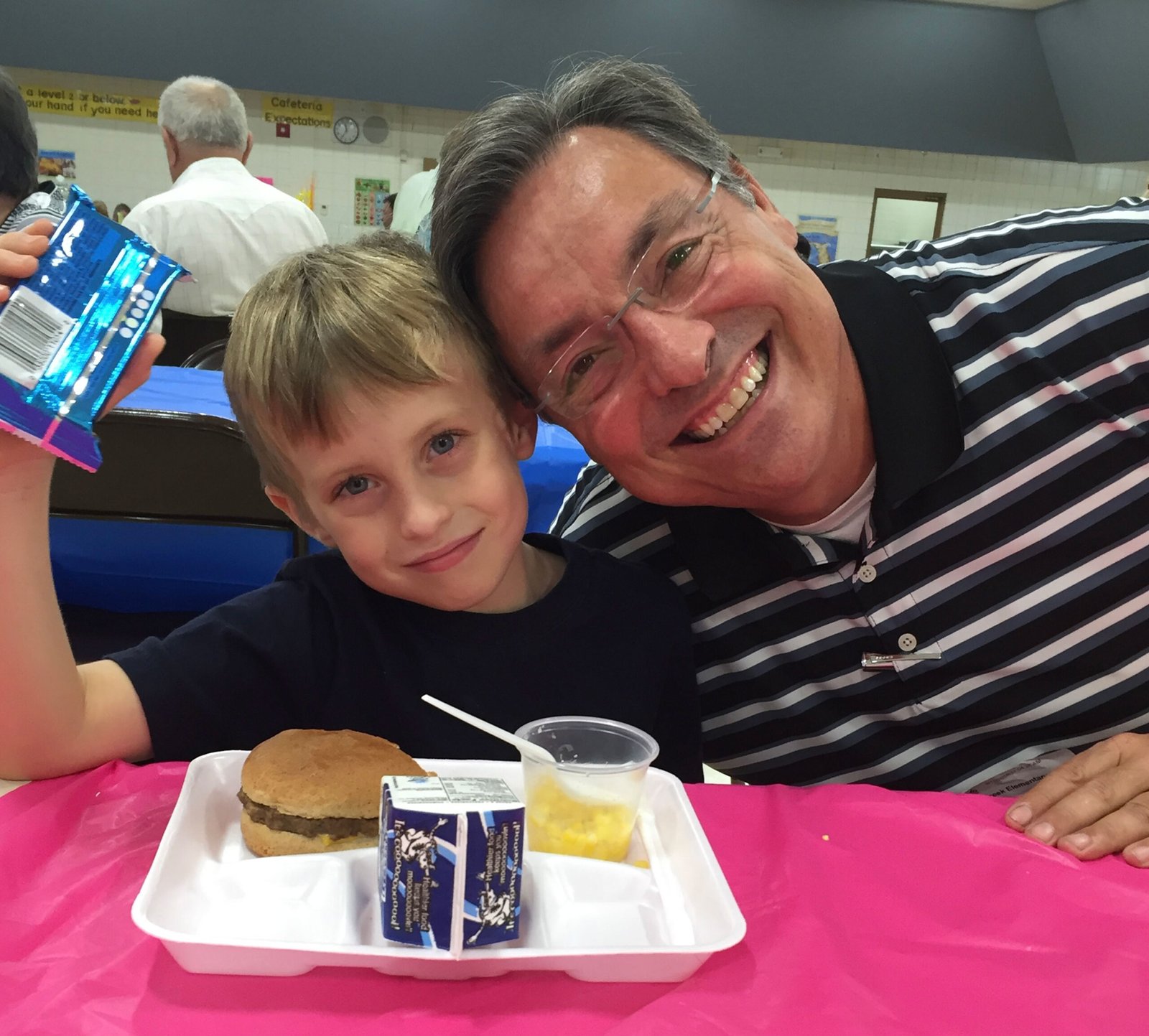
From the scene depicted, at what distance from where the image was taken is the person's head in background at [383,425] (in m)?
1.16

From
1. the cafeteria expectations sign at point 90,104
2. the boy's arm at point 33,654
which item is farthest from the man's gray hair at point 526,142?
the cafeteria expectations sign at point 90,104

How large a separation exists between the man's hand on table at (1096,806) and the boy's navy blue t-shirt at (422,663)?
502 mm

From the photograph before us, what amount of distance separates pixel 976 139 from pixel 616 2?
2671 millimetres

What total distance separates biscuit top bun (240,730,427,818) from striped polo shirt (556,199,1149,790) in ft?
2.08

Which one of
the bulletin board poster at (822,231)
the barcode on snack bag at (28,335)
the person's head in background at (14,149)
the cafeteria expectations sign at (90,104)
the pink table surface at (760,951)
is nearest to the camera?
the pink table surface at (760,951)

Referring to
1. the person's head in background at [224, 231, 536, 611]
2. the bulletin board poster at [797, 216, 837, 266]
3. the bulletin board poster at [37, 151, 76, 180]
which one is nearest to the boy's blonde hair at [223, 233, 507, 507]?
the person's head in background at [224, 231, 536, 611]

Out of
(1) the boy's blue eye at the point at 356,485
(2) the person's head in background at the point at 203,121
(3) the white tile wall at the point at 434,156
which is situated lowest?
(3) the white tile wall at the point at 434,156

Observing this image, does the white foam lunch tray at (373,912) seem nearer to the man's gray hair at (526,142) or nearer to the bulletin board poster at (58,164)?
the man's gray hair at (526,142)

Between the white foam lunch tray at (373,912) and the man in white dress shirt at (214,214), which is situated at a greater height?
the white foam lunch tray at (373,912)

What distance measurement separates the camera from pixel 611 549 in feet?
5.21

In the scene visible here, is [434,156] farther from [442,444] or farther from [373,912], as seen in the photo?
Result: [373,912]

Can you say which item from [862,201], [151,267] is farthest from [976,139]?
[151,267]

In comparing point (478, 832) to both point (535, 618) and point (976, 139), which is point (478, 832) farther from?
point (976, 139)

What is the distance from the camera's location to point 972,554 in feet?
4.51
